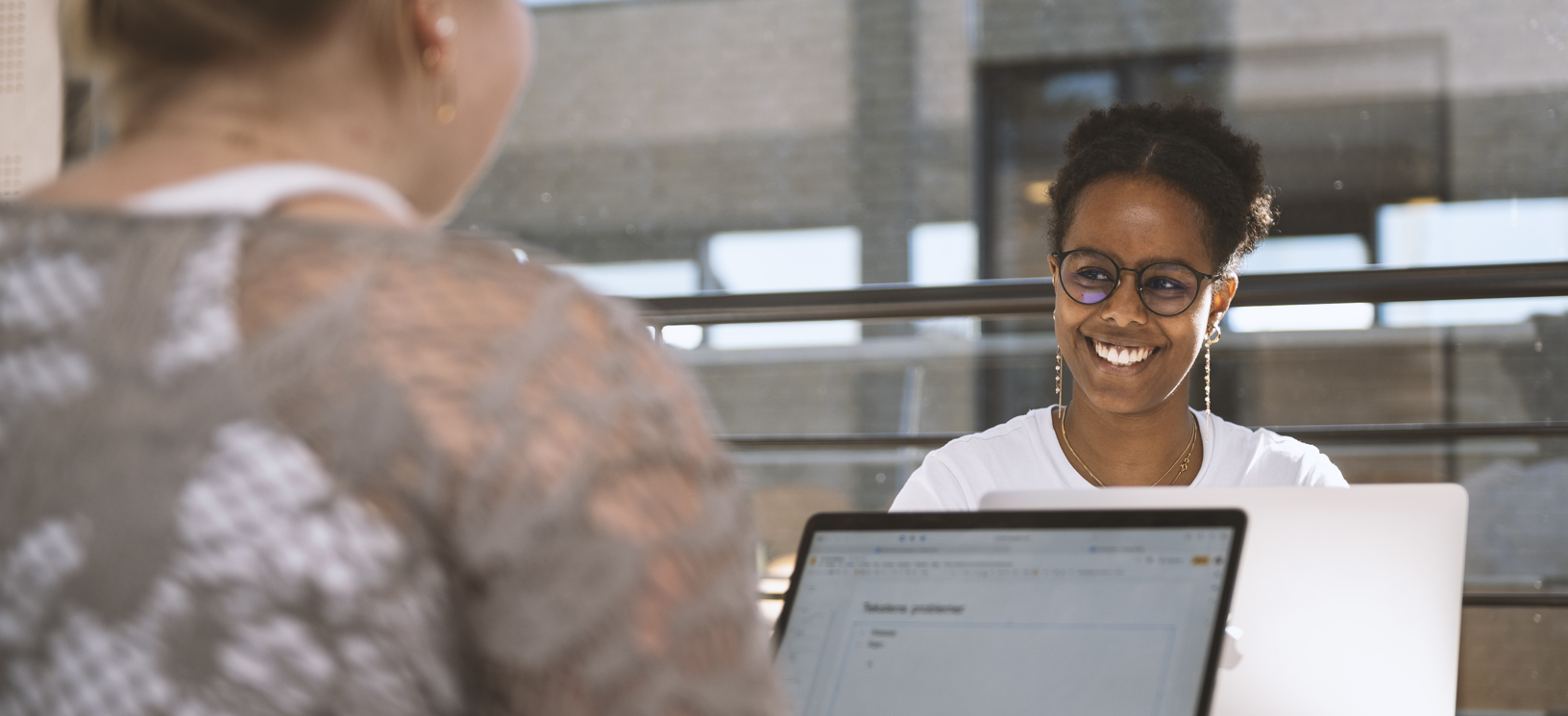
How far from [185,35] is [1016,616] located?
56cm

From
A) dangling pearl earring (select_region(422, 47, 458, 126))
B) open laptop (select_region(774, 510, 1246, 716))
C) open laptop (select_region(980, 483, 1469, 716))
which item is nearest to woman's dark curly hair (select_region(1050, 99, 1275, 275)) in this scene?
open laptop (select_region(980, 483, 1469, 716))

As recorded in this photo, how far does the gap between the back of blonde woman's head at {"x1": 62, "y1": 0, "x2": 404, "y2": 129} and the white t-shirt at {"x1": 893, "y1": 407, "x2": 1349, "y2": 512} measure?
1.05 meters

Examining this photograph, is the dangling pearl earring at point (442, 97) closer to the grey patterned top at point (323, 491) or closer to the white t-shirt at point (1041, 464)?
the grey patterned top at point (323, 491)

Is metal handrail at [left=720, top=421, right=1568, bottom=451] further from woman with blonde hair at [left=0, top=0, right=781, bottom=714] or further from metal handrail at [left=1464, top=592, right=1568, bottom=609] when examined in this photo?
woman with blonde hair at [left=0, top=0, right=781, bottom=714]

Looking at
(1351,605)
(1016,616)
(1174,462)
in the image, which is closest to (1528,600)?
(1174,462)

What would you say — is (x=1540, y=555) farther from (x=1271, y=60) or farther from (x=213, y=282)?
(x=213, y=282)

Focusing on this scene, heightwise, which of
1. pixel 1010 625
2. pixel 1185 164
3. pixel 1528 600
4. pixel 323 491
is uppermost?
pixel 1185 164

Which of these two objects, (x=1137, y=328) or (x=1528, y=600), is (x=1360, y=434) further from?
(x=1137, y=328)

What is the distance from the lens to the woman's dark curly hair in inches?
65.1

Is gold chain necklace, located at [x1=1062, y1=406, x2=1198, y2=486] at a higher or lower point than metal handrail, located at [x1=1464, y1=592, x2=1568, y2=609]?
higher

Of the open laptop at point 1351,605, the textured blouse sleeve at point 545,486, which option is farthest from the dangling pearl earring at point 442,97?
the open laptop at point 1351,605

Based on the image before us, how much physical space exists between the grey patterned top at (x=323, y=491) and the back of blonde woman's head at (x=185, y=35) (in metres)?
0.08

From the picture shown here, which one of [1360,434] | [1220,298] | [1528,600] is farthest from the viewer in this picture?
[1360,434]

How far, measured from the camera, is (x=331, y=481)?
0.40 metres
